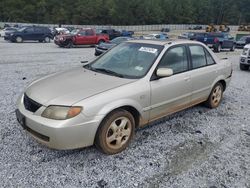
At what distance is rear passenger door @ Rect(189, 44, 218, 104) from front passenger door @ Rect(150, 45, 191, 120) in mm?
196

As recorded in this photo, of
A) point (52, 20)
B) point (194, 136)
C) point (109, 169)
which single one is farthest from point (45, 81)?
point (52, 20)

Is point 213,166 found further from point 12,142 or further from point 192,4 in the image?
point 192,4

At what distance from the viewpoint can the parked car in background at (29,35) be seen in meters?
24.1

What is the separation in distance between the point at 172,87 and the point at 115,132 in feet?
4.26

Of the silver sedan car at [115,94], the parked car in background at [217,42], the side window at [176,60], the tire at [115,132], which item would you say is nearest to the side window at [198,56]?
the silver sedan car at [115,94]

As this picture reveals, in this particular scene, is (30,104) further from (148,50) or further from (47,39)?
(47,39)

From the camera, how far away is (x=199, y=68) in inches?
194

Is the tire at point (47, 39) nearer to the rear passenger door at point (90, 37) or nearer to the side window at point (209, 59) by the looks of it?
the rear passenger door at point (90, 37)

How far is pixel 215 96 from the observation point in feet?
18.6

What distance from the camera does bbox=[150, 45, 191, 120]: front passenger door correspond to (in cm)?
399

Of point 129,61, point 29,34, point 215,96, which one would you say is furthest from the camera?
point 29,34

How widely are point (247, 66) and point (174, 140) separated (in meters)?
8.71

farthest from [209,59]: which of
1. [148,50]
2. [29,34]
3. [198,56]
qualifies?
[29,34]

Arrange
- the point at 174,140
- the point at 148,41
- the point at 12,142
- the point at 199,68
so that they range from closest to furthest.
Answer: the point at 12,142 < the point at 174,140 < the point at 148,41 < the point at 199,68
